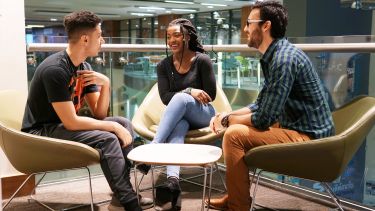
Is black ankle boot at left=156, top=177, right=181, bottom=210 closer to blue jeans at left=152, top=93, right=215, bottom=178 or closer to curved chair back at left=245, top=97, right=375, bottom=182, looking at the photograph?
blue jeans at left=152, top=93, right=215, bottom=178

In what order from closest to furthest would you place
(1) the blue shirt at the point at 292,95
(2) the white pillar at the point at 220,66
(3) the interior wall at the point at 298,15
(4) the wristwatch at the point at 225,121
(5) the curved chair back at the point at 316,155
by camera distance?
(5) the curved chair back at the point at 316,155 < (1) the blue shirt at the point at 292,95 < (4) the wristwatch at the point at 225,121 < (2) the white pillar at the point at 220,66 < (3) the interior wall at the point at 298,15

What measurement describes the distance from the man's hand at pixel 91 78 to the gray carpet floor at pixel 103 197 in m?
0.82

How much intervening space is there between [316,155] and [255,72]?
1.75 m

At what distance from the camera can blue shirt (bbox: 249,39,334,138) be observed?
221 centimetres

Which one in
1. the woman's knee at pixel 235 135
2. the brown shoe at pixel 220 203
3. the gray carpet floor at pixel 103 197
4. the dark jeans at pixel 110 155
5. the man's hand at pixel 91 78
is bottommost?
the gray carpet floor at pixel 103 197

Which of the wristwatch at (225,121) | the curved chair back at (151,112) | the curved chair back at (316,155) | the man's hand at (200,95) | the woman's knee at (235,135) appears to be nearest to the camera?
the curved chair back at (316,155)

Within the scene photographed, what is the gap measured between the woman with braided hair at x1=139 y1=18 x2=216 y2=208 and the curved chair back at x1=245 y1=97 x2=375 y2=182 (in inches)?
29.6

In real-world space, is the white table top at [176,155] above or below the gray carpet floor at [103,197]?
above

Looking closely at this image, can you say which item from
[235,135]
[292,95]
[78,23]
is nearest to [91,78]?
[78,23]

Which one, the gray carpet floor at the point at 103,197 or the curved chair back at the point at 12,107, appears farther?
the gray carpet floor at the point at 103,197

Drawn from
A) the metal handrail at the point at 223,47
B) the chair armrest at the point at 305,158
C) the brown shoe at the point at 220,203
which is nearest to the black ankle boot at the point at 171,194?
the brown shoe at the point at 220,203

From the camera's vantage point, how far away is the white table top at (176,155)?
2162mm

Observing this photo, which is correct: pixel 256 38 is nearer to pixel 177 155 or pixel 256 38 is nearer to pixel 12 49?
pixel 177 155

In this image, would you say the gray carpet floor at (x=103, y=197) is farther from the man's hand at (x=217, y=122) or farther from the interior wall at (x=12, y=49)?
the man's hand at (x=217, y=122)
